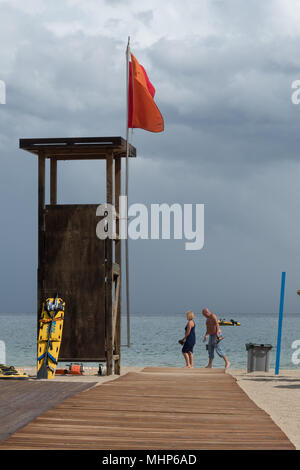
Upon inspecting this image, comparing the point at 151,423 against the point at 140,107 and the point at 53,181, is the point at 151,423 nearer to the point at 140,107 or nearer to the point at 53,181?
the point at 53,181

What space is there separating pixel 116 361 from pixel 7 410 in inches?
365

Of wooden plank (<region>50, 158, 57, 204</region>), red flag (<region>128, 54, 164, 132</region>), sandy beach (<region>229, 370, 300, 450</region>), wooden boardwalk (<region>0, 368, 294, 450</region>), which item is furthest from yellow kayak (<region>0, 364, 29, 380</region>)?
red flag (<region>128, 54, 164, 132</region>)

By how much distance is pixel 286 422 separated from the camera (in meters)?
9.94

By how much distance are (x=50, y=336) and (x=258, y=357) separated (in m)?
8.30

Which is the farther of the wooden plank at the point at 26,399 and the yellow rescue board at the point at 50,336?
the yellow rescue board at the point at 50,336

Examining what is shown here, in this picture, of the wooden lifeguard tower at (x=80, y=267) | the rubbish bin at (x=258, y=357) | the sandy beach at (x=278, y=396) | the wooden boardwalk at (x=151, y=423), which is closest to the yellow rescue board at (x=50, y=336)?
→ the wooden lifeguard tower at (x=80, y=267)

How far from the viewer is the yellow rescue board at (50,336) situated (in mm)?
14805

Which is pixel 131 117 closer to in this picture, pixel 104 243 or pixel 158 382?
pixel 104 243

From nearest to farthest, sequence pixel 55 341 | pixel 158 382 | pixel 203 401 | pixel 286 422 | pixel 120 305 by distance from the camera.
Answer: pixel 203 401 → pixel 286 422 → pixel 158 382 → pixel 55 341 → pixel 120 305

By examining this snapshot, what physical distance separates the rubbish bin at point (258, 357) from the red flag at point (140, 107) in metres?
7.52

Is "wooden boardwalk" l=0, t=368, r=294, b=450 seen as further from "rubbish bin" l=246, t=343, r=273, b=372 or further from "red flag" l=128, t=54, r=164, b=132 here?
"rubbish bin" l=246, t=343, r=273, b=372

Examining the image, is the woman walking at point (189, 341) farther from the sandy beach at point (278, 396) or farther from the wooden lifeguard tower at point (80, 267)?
the wooden lifeguard tower at point (80, 267)
